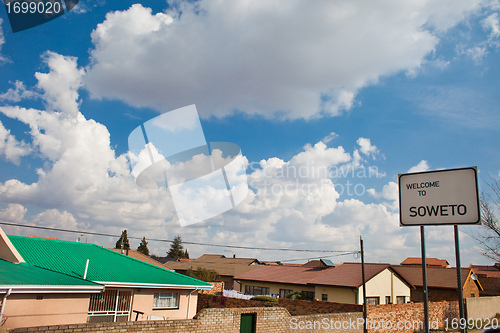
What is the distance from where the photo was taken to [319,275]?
31.5 metres

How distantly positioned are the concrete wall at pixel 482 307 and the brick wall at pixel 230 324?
41.1 ft

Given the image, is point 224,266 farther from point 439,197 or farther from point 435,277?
point 439,197

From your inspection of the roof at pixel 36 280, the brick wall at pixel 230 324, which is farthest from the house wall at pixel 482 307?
the roof at pixel 36 280

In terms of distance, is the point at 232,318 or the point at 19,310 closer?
the point at 19,310

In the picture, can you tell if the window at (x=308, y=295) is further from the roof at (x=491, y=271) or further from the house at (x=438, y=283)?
the roof at (x=491, y=271)

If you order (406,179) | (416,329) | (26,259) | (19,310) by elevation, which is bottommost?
(416,329)

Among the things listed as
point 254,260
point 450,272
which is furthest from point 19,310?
point 254,260

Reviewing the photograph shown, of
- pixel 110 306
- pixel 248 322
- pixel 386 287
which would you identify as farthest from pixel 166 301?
pixel 386 287

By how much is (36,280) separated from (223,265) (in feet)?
149

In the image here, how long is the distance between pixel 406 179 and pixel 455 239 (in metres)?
1.29

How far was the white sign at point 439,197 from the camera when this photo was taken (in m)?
5.80

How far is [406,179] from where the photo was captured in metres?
6.44

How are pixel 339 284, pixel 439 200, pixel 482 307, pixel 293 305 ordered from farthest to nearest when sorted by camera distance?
1. pixel 339 284
2. pixel 482 307
3. pixel 293 305
4. pixel 439 200

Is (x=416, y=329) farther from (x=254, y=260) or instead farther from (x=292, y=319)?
(x=254, y=260)
